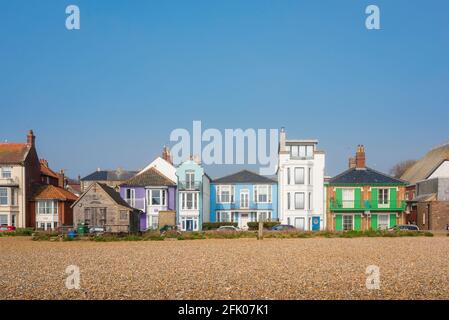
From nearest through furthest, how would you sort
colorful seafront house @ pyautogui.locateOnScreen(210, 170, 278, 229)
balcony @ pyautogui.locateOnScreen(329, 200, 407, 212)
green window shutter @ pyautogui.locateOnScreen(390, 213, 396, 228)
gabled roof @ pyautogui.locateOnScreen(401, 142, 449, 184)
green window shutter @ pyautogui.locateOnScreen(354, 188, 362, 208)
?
balcony @ pyautogui.locateOnScreen(329, 200, 407, 212) < green window shutter @ pyautogui.locateOnScreen(354, 188, 362, 208) < green window shutter @ pyautogui.locateOnScreen(390, 213, 396, 228) < colorful seafront house @ pyautogui.locateOnScreen(210, 170, 278, 229) < gabled roof @ pyautogui.locateOnScreen(401, 142, 449, 184)

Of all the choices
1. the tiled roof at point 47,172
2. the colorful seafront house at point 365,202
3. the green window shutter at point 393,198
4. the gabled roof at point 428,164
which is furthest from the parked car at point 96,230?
the gabled roof at point 428,164

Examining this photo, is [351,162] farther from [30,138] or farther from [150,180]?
[30,138]

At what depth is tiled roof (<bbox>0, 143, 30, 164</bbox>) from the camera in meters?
57.2

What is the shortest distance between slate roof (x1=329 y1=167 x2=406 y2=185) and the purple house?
15274mm

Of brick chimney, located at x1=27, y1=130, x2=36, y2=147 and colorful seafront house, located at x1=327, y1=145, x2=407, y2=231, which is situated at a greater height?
brick chimney, located at x1=27, y1=130, x2=36, y2=147

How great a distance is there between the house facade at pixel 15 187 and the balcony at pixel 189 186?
1462 centimetres

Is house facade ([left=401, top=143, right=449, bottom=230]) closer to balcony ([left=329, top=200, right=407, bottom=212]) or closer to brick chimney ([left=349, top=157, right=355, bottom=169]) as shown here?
balcony ([left=329, top=200, right=407, bottom=212])

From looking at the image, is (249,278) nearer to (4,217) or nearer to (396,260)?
(396,260)

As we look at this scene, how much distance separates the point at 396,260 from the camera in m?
23.8

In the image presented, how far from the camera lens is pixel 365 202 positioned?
188ft

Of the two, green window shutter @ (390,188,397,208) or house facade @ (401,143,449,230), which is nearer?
house facade @ (401,143,449,230)

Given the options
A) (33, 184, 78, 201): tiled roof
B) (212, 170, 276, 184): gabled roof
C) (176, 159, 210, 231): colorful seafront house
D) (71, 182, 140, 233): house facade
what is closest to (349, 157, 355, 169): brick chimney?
(212, 170, 276, 184): gabled roof
